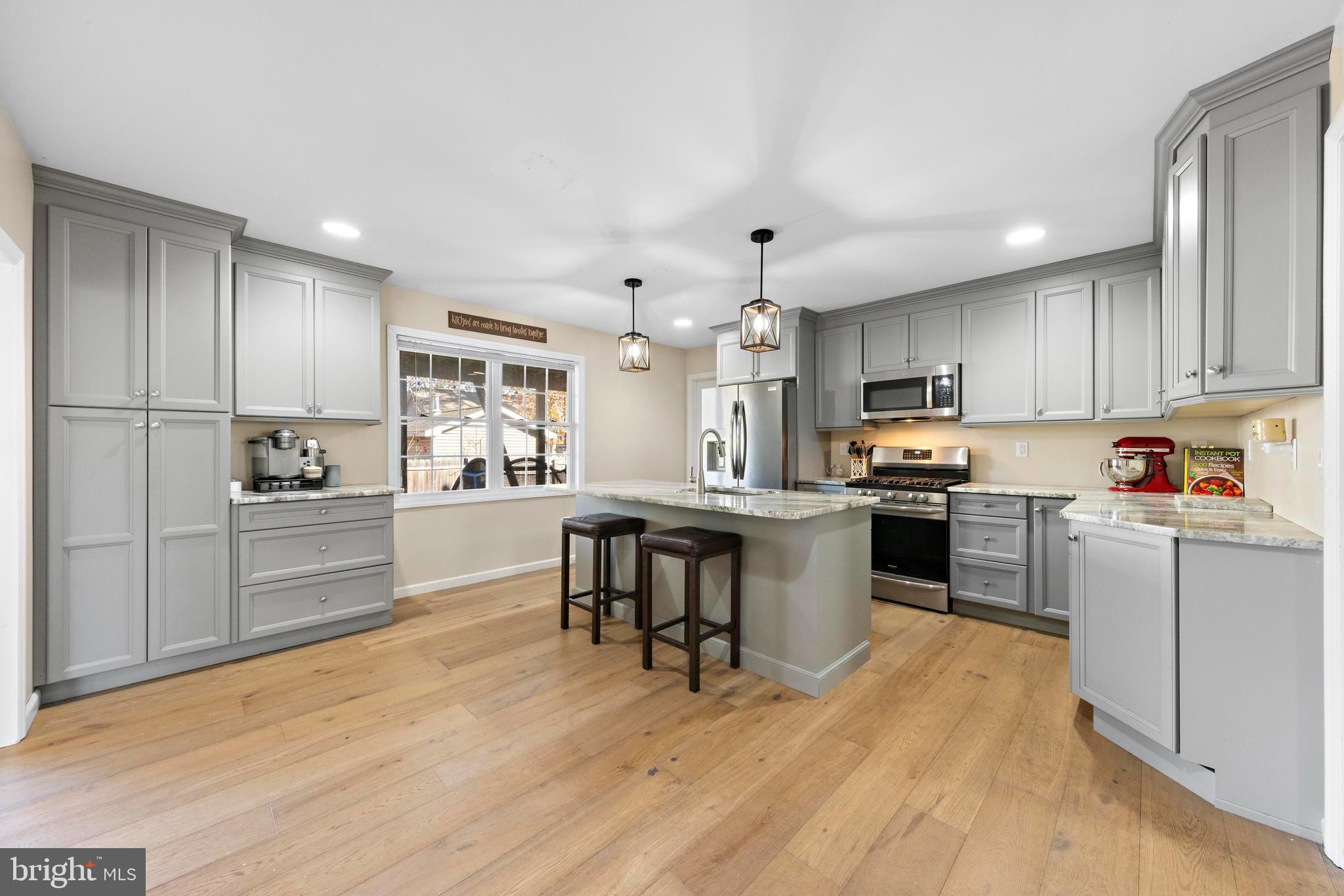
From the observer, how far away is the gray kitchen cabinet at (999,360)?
3.77m

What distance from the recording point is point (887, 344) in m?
4.45

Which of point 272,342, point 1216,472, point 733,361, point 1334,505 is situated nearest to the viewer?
point 1334,505

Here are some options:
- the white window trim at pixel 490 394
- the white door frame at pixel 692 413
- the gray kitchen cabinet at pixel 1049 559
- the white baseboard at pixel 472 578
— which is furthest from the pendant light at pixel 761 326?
the white door frame at pixel 692 413

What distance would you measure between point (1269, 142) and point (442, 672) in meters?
4.00

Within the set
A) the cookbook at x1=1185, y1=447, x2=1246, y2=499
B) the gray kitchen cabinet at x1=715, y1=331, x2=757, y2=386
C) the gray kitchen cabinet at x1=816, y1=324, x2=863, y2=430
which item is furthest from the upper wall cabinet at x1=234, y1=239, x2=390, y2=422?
the cookbook at x1=1185, y1=447, x2=1246, y2=499

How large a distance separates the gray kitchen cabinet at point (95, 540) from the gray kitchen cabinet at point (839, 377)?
4602 mm

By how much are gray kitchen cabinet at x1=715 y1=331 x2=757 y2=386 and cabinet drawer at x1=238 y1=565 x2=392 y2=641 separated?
129 inches

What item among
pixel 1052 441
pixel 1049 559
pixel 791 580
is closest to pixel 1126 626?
pixel 791 580

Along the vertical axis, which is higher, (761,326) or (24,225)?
(24,225)

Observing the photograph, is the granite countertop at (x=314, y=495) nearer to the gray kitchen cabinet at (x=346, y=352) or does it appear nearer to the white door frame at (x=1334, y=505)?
the gray kitchen cabinet at (x=346, y=352)

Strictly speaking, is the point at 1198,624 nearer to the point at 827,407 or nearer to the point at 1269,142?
the point at 1269,142

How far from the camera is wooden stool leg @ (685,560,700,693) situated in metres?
2.53

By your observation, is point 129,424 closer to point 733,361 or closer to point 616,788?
point 616,788

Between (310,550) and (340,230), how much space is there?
1895mm
